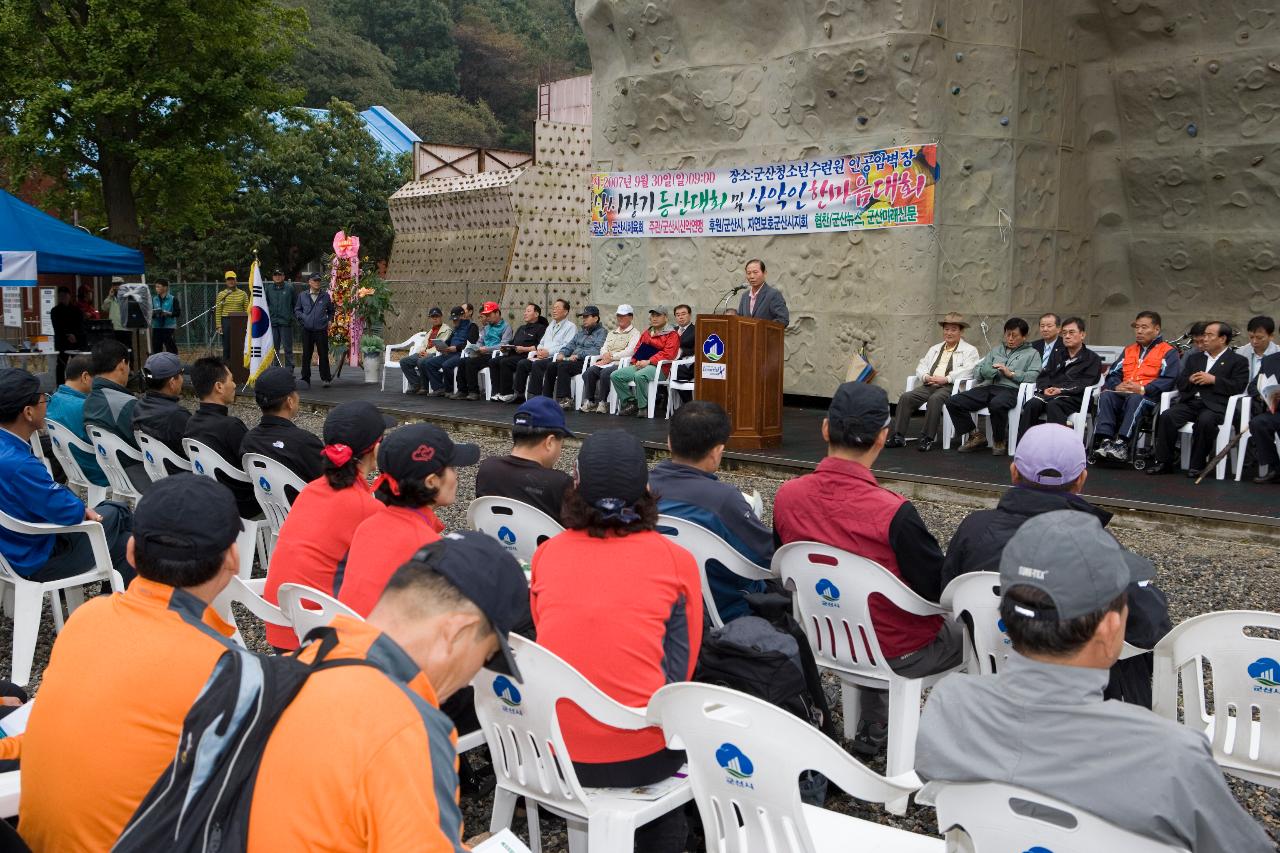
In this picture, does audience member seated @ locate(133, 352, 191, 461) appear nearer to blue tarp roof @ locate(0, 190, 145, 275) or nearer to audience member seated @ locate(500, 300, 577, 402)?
blue tarp roof @ locate(0, 190, 145, 275)

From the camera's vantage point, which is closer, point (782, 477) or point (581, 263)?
point (782, 477)

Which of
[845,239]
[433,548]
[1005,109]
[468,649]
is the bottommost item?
[468,649]

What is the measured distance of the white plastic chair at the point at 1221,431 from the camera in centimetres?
759

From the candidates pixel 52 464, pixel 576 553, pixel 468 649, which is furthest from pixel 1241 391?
pixel 52 464

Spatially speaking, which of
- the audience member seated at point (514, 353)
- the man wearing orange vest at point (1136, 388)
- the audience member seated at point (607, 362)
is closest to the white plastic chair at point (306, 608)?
the man wearing orange vest at point (1136, 388)

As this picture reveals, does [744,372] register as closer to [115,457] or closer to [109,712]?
[115,457]

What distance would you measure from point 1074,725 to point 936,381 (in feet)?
25.5

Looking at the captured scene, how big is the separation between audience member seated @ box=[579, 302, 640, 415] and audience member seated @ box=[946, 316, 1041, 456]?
3811 mm

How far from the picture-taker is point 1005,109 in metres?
10.9

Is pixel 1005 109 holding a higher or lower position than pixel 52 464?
higher

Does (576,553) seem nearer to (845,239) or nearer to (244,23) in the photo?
(845,239)

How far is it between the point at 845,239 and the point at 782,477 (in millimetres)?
3988

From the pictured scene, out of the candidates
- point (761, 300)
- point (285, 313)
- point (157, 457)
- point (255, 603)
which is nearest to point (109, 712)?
point (255, 603)

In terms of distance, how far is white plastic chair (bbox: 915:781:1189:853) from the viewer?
1.63 m
